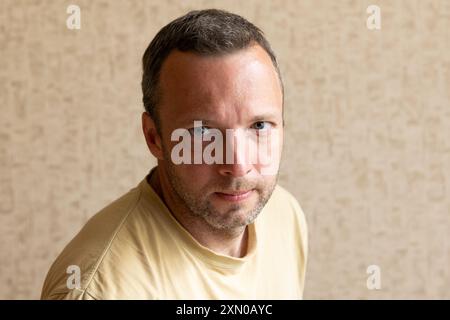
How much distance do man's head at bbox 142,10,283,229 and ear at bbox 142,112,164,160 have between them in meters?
0.01

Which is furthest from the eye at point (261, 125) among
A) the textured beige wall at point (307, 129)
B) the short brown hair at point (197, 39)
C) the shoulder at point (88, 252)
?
the textured beige wall at point (307, 129)

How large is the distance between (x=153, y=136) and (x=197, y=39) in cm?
19

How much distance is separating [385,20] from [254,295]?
1.00m

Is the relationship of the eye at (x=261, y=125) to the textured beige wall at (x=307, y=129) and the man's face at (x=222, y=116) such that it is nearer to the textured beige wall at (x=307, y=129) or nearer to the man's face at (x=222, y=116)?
the man's face at (x=222, y=116)

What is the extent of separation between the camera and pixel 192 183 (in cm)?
95

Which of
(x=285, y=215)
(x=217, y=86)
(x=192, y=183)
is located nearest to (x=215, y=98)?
(x=217, y=86)

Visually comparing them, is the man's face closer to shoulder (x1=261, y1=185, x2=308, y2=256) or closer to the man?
the man

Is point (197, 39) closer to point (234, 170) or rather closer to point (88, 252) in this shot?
point (234, 170)

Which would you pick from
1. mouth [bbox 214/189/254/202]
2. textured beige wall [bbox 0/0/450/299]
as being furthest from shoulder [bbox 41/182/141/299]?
textured beige wall [bbox 0/0/450/299]

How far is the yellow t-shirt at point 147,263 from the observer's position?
88 cm

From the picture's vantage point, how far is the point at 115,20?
166cm

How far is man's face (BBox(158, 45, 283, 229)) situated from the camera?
2.96 feet

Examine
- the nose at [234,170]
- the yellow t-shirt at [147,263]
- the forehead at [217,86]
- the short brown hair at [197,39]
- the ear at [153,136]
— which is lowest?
the yellow t-shirt at [147,263]

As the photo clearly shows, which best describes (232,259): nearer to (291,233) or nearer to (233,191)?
(233,191)
